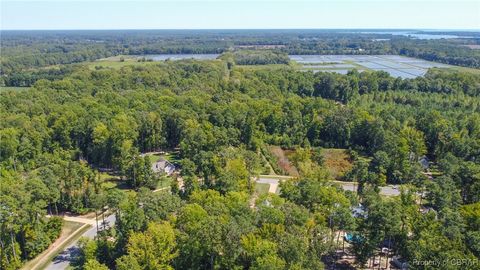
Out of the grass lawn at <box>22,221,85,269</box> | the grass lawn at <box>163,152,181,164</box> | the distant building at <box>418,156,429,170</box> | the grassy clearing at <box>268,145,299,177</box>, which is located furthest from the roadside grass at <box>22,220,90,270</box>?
the distant building at <box>418,156,429,170</box>

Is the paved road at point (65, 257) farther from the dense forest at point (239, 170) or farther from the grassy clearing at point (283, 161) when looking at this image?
the grassy clearing at point (283, 161)

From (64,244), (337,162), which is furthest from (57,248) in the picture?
(337,162)

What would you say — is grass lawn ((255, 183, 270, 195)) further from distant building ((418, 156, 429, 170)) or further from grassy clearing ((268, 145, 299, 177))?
distant building ((418, 156, 429, 170))

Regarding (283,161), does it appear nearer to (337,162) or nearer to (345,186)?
(337,162)

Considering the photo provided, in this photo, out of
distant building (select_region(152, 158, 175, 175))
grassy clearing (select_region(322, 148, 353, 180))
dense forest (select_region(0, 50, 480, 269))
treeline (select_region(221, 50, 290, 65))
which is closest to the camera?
dense forest (select_region(0, 50, 480, 269))

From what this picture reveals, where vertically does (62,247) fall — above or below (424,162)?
below

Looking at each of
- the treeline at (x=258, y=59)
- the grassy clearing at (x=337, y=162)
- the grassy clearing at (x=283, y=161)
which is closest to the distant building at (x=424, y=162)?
the grassy clearing at (x=337, y=162)

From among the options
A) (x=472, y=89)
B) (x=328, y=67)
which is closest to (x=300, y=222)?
(x=472, y=89)
